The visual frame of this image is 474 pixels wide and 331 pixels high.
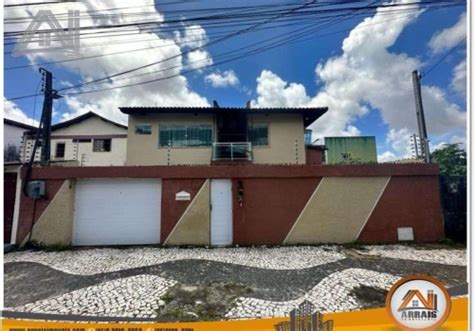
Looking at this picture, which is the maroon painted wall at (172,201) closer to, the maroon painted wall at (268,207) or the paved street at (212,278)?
the paved street at (212,278)

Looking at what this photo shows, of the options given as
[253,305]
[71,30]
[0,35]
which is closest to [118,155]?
[71,30]

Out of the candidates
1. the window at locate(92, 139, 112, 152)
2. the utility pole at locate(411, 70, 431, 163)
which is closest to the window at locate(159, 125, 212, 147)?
the window at locate(92, 139, 112, 152)

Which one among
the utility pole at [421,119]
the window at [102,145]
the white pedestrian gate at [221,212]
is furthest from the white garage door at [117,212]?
the window at [102,145]

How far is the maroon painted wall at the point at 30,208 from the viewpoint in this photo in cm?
554

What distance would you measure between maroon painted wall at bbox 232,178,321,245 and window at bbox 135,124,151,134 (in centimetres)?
588

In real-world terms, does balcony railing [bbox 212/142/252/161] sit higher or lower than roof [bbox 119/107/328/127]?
lower

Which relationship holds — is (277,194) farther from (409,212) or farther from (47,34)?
(47,34)

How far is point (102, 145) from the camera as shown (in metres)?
14.1

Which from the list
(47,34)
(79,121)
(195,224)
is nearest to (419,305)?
(195,224)

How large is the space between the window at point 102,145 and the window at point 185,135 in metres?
6.66

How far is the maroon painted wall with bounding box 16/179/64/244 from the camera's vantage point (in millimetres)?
5543

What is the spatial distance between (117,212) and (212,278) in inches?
137

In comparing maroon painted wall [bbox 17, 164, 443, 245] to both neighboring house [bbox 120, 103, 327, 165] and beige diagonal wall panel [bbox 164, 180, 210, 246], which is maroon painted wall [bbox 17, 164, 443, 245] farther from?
neighboring house [bbox 120, 103, 327, 165]

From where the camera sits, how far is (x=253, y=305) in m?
2.86
